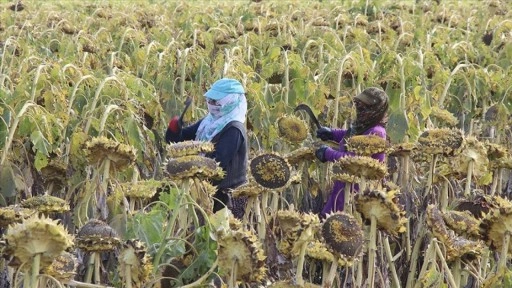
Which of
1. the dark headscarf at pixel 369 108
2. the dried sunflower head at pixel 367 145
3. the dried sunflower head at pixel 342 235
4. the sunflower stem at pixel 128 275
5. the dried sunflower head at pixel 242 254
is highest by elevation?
the dark headscarf at pixel 369 108

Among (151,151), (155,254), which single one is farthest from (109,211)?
(151,151)

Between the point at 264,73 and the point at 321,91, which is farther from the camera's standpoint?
the point at 264,73

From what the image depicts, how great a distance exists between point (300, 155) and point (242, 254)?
1389 millimetres

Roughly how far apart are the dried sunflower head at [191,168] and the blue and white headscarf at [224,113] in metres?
1.29

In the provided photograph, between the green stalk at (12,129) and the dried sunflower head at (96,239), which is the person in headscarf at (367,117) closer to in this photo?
the green stalk at (12,129)

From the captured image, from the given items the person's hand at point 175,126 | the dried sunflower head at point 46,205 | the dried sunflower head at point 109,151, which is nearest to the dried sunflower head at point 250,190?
the dried sunflower head at point 109,151

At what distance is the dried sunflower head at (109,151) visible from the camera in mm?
2113

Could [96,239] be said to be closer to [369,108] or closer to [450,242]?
[450,242]

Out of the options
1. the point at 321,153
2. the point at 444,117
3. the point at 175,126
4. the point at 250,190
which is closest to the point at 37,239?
the point at 250,190

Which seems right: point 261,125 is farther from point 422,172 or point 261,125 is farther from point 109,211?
point 109,211

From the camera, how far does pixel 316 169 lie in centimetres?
372

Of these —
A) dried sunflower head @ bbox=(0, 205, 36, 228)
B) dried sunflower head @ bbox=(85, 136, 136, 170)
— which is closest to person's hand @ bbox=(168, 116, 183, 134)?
dried sunflower head @ bbox=(85, 136, 136, 170)

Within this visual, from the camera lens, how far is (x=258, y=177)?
2.35 metres

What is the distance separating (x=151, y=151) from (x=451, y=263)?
129 cm
